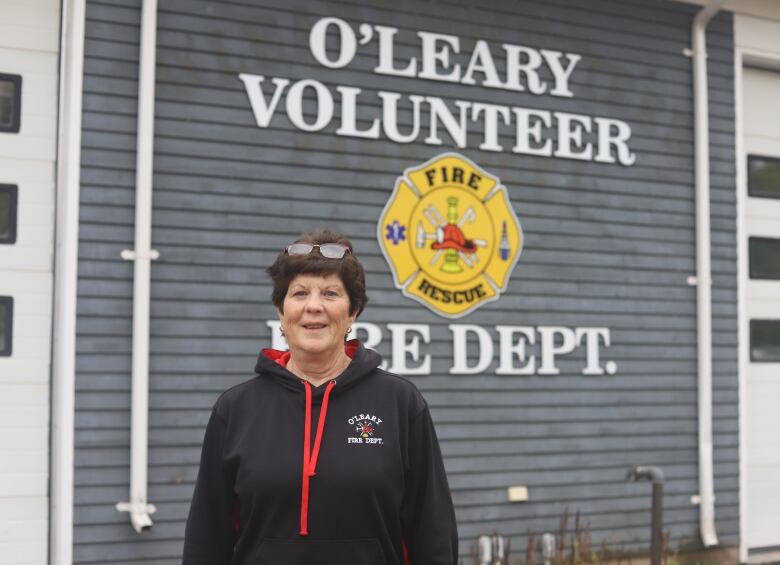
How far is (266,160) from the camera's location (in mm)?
6391

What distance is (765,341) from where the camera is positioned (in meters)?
8.39

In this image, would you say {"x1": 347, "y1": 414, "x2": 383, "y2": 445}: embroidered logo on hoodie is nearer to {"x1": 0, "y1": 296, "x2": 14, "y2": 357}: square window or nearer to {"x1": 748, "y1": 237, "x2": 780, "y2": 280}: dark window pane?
{"x1": 0, "y1": 296, "x2": 14, "y2": 357}: square window

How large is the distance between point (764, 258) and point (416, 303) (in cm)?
342

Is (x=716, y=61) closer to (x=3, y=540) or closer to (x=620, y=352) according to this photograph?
(x=620, y=352)

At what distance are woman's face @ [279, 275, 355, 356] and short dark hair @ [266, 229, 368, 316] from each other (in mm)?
18

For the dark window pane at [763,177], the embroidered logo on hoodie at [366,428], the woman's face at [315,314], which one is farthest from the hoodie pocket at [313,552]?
the dark window pane at [763,177]

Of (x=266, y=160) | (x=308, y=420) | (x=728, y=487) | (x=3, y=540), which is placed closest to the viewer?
(x=308, y=420)

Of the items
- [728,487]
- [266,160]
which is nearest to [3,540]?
[266,160]

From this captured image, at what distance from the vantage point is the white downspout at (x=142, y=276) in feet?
19.2

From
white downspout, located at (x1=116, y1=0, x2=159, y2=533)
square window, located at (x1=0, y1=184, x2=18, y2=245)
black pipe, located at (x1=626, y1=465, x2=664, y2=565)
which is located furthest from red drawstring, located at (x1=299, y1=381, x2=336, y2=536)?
black pipe, located at (x1=626, y1=465, x2=664, y2=565)

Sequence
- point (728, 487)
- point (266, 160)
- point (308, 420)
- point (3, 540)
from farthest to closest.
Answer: point (728, 487), point (266, 160), point (3, 540), point (308, 420)

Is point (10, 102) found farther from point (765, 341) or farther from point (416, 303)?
point (765, 341)

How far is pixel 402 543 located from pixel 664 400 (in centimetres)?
534

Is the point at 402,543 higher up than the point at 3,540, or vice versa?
the point at 402,543
